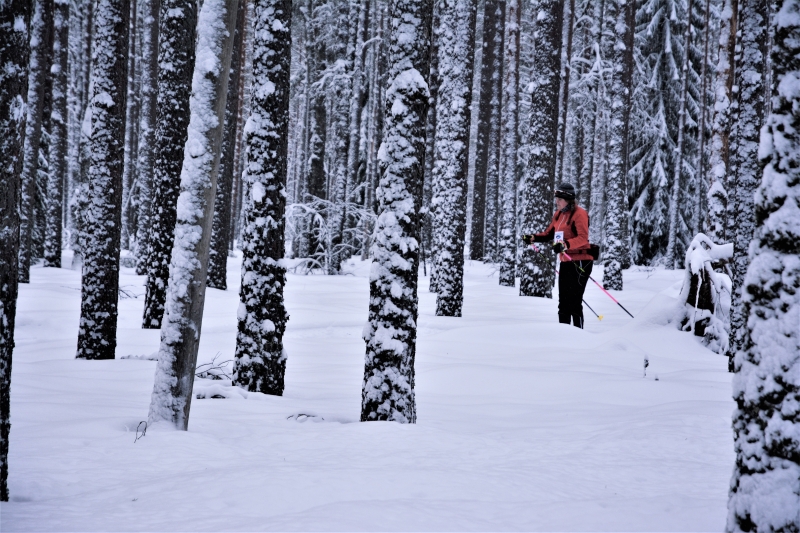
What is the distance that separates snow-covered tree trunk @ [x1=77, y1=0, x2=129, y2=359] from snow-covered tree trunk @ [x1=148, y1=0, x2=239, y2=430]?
336 centimetres

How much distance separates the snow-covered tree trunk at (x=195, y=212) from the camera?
3.90 metres

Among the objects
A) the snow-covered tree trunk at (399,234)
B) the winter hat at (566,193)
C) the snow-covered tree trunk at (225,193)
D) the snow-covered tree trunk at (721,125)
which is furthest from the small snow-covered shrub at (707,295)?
the snow-covered tree trunk at (225,193)

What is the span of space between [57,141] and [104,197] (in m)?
11.9

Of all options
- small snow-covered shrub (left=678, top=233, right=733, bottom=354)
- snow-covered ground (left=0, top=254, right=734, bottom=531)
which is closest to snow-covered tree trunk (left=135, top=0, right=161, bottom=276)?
snow-covered ground (left=0, top=254, right=734, bottom=531)

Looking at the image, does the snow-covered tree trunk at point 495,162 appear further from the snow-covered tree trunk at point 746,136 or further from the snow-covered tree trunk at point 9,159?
the snow-covered tree trunk at point 9,159

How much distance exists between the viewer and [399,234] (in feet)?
14.2

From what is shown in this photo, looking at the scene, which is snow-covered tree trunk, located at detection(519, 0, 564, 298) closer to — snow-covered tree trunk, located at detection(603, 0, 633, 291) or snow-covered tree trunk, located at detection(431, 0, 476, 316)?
snow-covered tree trunk, located at detection(431, 0, 476, 316)

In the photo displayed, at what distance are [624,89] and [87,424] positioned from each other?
14.7 meters

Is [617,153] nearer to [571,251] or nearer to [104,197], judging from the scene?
[571,251]

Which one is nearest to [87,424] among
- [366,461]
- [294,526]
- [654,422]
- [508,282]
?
[366,461]

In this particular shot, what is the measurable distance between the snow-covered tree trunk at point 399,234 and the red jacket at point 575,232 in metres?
4.55

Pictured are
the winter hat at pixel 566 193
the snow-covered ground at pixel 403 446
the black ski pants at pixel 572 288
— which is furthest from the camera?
the winter hat at pixel 566 193

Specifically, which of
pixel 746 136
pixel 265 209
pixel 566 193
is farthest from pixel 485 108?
pixel 265 209

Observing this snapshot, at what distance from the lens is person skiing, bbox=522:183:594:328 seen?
8.34m
